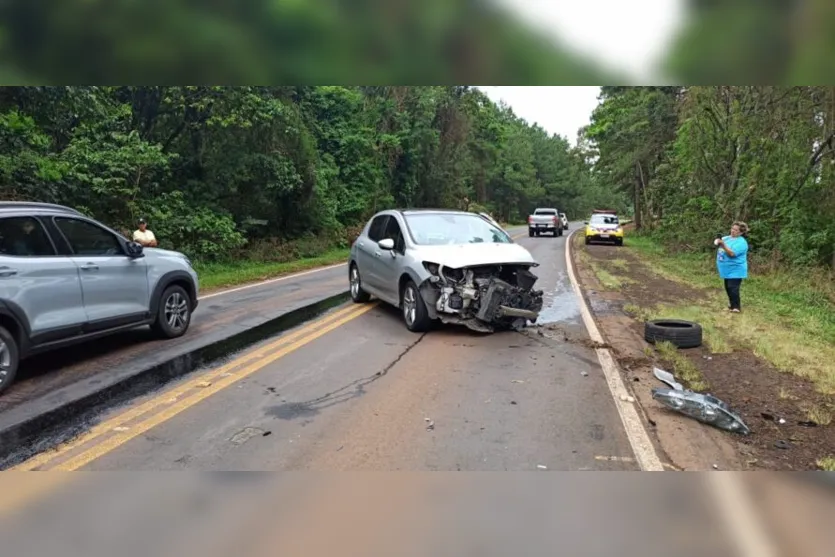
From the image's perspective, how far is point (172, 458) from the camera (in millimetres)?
4156

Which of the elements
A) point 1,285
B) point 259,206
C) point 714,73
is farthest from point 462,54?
point 259,206

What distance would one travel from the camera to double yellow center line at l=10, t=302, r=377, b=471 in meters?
4.13

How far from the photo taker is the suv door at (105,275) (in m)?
6.56

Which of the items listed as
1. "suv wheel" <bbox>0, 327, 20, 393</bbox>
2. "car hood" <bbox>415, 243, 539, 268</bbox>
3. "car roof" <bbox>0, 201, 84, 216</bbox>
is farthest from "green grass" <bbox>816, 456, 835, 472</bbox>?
"car roof" <bbox>0, 201, 84, 216</bbox>

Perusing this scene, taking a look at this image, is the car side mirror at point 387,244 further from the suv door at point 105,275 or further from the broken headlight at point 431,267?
the suv door at point 105,275

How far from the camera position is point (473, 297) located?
319 inches

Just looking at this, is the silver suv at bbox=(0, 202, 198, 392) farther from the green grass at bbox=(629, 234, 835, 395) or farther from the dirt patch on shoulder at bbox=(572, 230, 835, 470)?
the green grass at bbox=(629, 234, 835, 395)

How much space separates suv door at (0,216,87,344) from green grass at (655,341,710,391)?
6430mm

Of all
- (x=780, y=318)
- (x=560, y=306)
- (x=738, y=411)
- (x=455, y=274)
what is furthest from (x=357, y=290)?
(x=780, y=318)

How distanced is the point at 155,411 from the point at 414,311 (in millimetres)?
4038

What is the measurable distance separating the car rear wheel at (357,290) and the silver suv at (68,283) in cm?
372

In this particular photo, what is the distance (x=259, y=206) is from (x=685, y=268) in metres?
15.2

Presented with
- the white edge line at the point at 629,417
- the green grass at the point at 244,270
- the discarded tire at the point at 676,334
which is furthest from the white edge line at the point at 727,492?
the green grass at the point at 244,270

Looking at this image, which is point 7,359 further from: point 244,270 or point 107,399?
point 244,270
